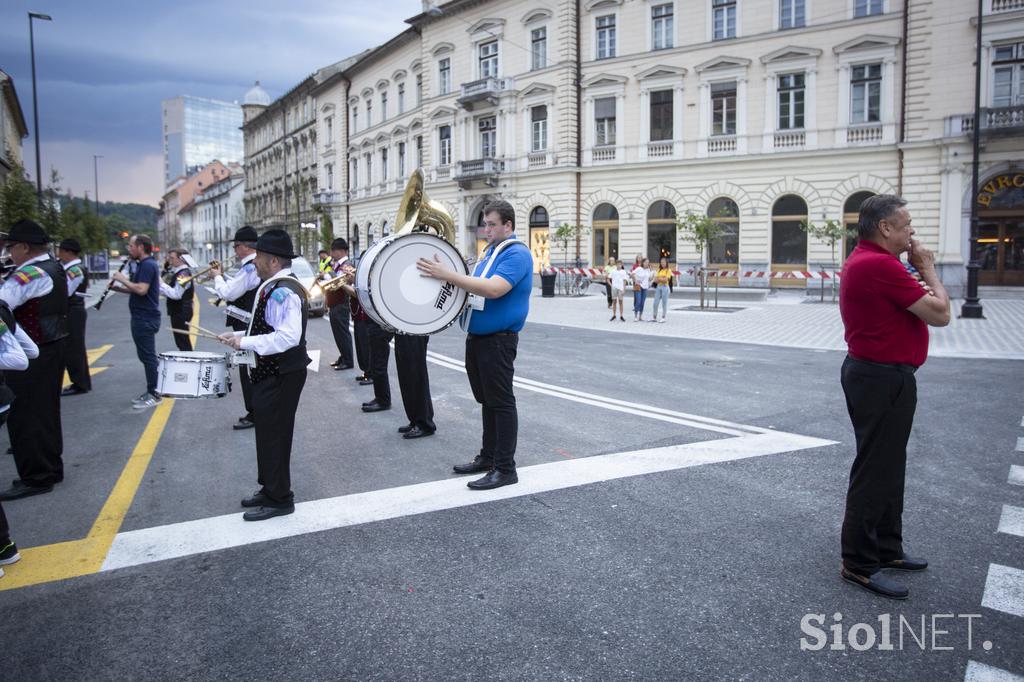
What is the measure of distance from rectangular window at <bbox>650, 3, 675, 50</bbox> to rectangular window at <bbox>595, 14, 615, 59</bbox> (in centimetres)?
208

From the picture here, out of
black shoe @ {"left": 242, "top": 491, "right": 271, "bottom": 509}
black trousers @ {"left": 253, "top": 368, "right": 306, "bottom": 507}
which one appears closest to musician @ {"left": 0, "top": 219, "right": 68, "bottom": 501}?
black shoe @ {"left": 242, "top": 491, "right": 271, "bottom": 509}

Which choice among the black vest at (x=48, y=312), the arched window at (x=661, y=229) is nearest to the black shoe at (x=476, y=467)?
the black vest at (x=48, y=312)

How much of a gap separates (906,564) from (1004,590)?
0.45m

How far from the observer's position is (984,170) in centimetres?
2656

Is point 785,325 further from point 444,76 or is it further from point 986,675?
point 444,76

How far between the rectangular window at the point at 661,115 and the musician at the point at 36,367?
3087 centimetres

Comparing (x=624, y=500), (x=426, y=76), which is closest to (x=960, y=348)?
(x=624, y=500)

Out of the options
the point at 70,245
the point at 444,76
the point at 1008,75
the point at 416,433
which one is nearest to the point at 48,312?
the point at 70,245

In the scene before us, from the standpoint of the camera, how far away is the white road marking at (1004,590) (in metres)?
3.57

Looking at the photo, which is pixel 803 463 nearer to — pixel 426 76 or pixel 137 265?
pixel 137 265

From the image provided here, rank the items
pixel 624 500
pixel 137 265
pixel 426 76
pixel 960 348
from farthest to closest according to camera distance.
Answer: pixel 426 76 → pixel 960 348 → pixel 137 265 → pixel 624 500

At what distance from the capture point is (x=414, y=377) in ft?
23.0

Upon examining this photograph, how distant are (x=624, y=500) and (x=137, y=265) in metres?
7.01

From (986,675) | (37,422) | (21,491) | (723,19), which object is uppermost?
(723,19)
